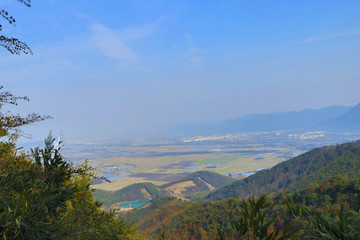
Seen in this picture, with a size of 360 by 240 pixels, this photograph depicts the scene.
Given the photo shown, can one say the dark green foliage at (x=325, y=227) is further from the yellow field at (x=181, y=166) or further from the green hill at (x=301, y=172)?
the yellow field at (x=181, y=166)

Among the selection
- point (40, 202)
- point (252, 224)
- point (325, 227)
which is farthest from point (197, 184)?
point (325, 227)

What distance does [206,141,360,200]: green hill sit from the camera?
2992 inches

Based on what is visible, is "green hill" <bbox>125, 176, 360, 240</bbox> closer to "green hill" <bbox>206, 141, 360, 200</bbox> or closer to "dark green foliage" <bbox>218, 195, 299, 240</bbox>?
"green hill" <bbox>206, 141, 360, 200</bbox>

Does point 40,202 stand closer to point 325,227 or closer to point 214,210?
point 325,227

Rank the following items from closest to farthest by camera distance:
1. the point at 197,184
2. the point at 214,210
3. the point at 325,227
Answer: the point at 325,227, the point at 214,210, the point at 197,184

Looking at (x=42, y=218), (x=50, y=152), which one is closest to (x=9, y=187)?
(x=42, y=218)

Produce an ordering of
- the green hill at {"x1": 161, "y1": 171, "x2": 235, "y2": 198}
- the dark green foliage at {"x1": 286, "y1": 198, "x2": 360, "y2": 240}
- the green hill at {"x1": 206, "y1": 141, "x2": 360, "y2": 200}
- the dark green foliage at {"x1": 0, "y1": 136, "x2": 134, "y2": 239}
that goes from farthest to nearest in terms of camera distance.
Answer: the green hill at {"x1": 161, "y1": 171, "x2": 235, "y2": 198} < the green hill at {"x1": 206, "y1": 141, "x2": 360, "y2": 200} < the dark green foliage at {"x1": 0, "y1": 136, "x2": 134, "y2": 239} < the dark green foliage at {"x1": 286, "y1": 198, "x2": 360, "y2": 240}

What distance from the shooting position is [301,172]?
306 ft

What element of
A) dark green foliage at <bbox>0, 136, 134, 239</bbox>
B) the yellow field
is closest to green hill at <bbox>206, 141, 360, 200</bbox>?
the yellow field

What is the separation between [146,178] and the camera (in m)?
147

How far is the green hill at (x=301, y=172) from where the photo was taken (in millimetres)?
76000

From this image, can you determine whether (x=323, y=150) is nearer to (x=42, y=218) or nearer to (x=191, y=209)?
(x=191, y=209)

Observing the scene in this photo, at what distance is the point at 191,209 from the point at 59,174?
60246 millimetres

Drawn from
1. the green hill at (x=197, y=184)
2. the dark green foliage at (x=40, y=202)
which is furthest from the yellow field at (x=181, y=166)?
the dark green foliage at (x=40, y=202)
